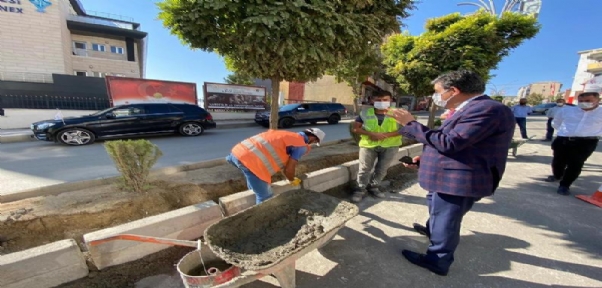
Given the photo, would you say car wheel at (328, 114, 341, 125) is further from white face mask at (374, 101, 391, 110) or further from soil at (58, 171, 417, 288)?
soil at (58, 171, 417, 288)

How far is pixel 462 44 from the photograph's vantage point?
6230 millimetres

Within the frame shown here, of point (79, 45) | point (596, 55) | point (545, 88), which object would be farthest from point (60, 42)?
point (545, 88)

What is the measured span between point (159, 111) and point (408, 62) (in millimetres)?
9099

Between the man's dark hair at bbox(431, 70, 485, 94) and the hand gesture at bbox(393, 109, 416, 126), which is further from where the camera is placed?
the hand gesture at bbox(393, 109, 416, 126)

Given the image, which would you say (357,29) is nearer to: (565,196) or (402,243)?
(402,243)

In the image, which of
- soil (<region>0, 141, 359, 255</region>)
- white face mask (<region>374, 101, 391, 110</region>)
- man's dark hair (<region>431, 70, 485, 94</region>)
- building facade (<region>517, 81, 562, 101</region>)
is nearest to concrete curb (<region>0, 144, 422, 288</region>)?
soil (<region>0, 141, 359, 255</region>)

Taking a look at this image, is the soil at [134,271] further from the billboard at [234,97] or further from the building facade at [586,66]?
the building facade at [586,66]

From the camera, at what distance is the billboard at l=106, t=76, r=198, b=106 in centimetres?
1112

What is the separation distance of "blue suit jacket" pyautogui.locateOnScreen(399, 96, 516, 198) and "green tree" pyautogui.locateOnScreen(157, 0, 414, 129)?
197cm

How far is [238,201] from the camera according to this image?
9.11ft

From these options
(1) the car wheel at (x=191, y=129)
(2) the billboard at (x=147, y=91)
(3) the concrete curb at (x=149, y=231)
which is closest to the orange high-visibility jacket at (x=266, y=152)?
(3) the concrete curb at (x=149, y=231)

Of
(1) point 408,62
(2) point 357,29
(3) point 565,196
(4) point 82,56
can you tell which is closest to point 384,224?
(2) point 357,29

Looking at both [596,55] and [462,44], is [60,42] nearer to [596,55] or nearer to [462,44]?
[462,44]

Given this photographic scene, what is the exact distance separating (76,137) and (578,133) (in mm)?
12381
